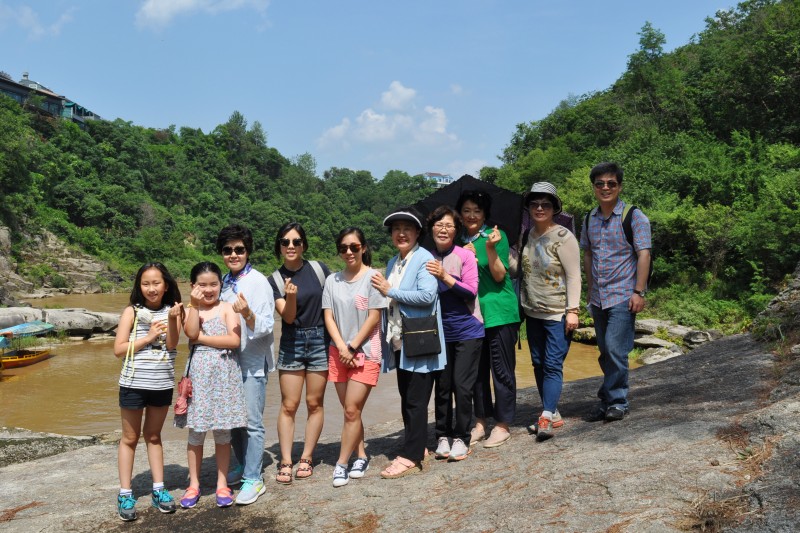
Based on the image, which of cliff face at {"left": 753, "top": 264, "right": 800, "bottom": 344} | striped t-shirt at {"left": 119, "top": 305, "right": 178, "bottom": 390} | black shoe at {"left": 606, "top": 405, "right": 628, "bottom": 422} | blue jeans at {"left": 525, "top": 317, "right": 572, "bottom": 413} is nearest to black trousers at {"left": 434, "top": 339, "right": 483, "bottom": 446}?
blue jeans at {"left": 525, "top": 317, "right": 572, "bottom": 413}

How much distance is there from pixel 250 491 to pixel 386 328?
4.55ft

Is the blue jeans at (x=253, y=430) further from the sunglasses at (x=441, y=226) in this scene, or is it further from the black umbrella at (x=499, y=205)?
the black umbrella at (x=499, y=205)

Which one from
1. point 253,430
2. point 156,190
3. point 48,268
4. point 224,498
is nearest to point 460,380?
point 253,430

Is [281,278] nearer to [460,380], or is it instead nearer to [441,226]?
[441,226]

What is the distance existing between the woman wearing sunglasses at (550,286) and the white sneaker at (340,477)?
53.8 inches

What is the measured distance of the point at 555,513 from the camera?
287 centimetres

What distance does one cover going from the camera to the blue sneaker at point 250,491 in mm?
3717

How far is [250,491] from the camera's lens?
378 cm

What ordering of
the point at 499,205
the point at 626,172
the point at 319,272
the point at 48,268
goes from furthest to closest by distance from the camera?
1. the point at 48,268
2. the point at 626,172
3. the point at 499,205
4. the point at 319,272

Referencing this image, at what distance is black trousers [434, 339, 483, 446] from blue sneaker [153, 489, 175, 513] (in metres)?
1.86

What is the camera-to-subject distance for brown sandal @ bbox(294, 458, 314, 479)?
4.17m

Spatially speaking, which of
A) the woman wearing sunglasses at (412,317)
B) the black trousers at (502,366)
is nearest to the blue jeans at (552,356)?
the black trousers at (502,366)

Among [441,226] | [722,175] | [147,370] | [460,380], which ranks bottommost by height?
[460,380]

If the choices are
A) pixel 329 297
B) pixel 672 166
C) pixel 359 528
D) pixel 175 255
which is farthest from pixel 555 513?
pixel 175 255
